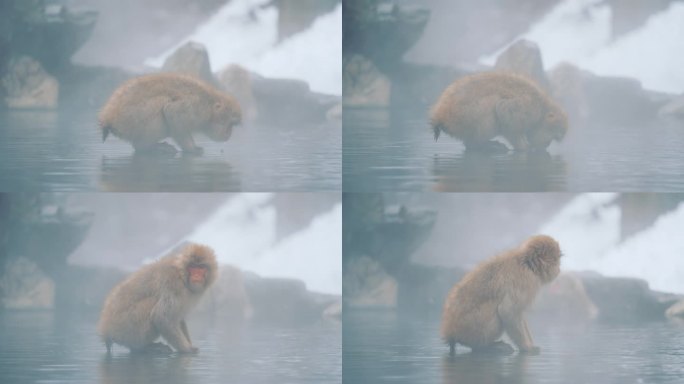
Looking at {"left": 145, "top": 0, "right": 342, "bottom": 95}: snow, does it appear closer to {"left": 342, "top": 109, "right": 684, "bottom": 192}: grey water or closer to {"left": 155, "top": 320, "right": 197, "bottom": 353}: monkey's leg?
{"left": 342, "top": 109, "right": 684, "bottom": 192}: grey water

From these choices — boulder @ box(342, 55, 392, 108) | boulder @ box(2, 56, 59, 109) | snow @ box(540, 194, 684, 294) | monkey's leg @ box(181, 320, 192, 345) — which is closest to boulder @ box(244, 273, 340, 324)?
monkey's leg @ box(181, 320, 192, 345)

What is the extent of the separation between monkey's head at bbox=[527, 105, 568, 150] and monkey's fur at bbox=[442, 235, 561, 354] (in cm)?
62

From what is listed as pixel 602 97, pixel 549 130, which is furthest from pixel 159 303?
pixel 602 97

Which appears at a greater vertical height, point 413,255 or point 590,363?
point 413,255

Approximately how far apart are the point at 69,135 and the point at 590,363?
3268 mm

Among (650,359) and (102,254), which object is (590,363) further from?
(102,254)

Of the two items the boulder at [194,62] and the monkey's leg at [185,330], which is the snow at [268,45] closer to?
the boulder at [194,62]

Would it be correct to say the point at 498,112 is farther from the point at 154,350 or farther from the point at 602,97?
the point at 154,350

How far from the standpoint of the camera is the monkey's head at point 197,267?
26.3 ft

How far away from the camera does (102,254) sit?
842 centimetres

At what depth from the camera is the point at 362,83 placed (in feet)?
27.9

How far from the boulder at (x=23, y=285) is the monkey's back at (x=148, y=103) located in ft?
2.92

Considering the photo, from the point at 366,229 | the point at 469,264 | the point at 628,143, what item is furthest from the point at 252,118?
the point at 628,143

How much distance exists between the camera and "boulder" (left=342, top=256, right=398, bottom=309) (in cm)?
845
